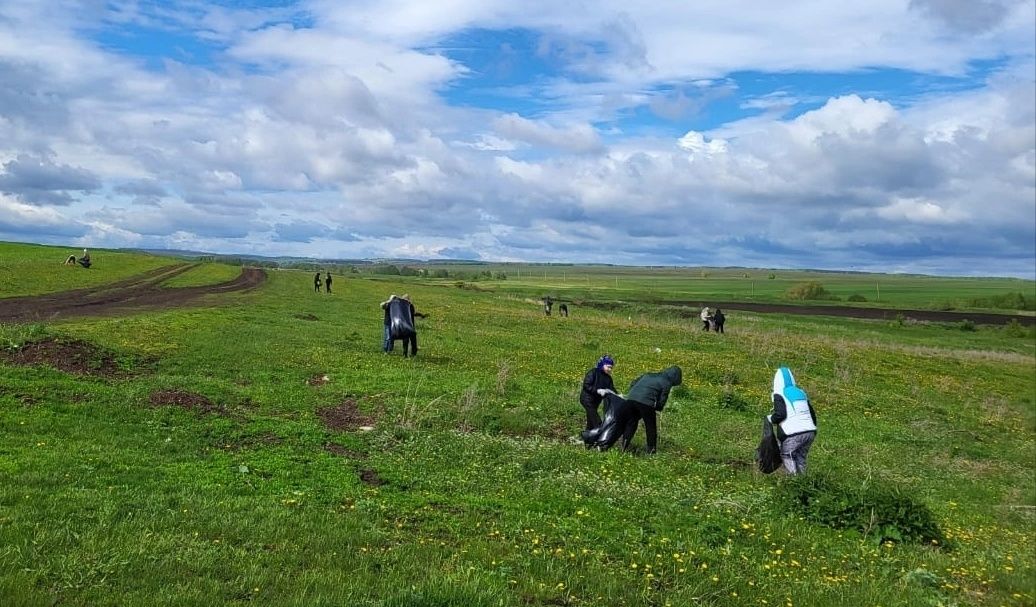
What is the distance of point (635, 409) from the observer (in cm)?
1469

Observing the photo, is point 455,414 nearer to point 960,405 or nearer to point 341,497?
point 341,497

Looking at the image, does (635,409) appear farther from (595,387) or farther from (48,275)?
(48,275)

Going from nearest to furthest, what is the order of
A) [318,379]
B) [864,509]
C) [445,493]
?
[445,493] < [864,509] < [318,379]

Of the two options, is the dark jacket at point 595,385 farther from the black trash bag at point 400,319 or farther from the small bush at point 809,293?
the small bush at point 809,293

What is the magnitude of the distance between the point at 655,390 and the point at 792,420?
2746 mm

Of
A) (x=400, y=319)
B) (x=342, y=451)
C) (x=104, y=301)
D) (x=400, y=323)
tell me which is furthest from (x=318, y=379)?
(x=104, y=301)

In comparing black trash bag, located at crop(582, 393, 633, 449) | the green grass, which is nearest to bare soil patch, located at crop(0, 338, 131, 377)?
black trash bag, located at crop(582, 393, 633, 449)

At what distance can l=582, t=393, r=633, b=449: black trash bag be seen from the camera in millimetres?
14875

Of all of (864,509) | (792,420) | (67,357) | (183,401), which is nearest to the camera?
(864,509)

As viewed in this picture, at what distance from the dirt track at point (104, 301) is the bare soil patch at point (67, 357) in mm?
9894

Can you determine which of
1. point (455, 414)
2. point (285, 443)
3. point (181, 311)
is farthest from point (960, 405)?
point (181, 311)

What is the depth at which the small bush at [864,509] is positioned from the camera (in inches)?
413

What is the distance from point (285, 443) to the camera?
1338cm

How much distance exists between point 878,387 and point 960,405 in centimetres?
344
